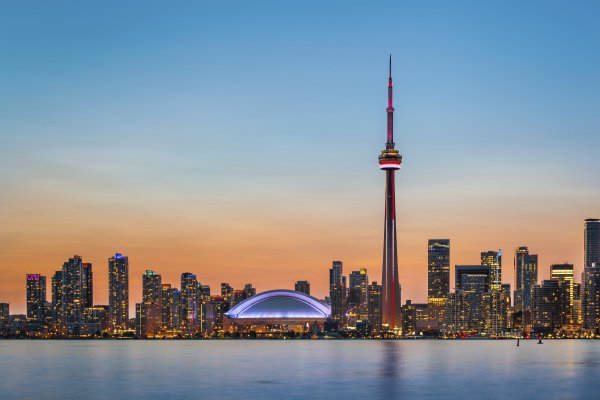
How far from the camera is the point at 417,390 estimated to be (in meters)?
96.5

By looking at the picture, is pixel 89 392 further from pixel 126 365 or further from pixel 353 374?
pixel 126 365

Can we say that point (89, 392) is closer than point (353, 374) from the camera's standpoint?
Yes

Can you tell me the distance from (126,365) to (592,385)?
81448mm

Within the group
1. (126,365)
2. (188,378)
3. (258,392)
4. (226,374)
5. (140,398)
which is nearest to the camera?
(140,398)

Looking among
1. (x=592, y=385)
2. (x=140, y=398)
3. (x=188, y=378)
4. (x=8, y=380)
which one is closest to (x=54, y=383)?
(x=8, y=380)

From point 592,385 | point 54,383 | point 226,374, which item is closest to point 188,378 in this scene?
point 226,374

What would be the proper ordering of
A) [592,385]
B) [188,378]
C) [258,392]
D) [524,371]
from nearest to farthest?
[258,392]
[592,385]
[188,378]
[524,371]

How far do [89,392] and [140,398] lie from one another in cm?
1032

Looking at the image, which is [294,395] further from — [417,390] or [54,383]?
[54,383]

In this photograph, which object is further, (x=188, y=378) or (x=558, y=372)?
(x=558, y=372)

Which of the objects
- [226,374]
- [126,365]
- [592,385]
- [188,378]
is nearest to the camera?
[592,385]

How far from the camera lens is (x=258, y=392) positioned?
93.4 m

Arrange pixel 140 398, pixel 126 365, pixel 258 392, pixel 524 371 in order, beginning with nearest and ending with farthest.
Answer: pixel 140 398 < pixel 258 392 < pixel 524 371 < pixel 126 365

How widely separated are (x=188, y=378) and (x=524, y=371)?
5378cm
